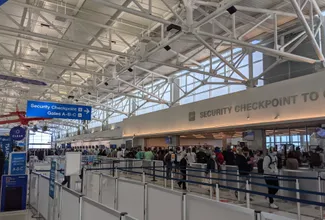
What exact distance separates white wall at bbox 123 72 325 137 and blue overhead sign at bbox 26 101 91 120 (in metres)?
6.59

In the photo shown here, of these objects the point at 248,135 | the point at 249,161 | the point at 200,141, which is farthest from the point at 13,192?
the point at 200,141

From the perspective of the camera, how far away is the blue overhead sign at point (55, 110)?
54.3 ft

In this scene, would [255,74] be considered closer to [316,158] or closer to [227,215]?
[316,158]

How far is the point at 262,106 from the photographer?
1470 centimetres

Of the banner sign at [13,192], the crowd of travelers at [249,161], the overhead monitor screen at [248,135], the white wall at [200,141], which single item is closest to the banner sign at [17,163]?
the banner sign at [13,192]

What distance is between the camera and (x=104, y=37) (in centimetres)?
1720

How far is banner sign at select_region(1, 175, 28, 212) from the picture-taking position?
7336 mm

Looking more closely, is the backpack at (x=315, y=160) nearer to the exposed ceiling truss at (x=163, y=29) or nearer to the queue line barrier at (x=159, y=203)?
the exposed ceiling truss at (x=163, y=29)

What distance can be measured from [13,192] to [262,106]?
1148 centimetres

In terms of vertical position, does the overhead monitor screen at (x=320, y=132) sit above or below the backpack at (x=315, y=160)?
above

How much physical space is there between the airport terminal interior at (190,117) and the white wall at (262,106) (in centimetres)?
6

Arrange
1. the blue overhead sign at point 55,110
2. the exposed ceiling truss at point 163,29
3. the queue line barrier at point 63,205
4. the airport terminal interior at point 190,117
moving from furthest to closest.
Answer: the blue overhead sign at point 55,110 → the exposed ceiling truss at point 163,29 → the airport terminal interior at point 190,117 → the queue line barrier at point 63,205

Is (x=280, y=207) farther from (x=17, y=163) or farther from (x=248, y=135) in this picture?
(x=248, y=135)

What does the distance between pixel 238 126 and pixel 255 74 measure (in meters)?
4.24
